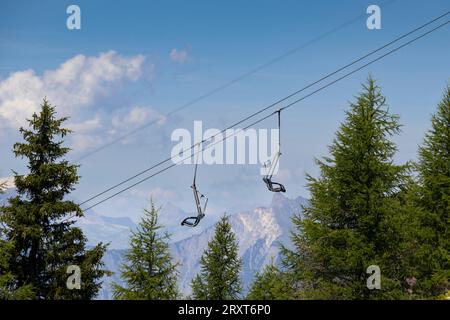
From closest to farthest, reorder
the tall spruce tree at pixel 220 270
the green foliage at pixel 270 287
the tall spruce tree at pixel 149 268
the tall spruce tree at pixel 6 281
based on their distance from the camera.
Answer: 1. the green foliage at pixel 270 287
2. the tall spruce tree at pixel 6 281
3. the tall spruce tree at pixel 149 268
4. the tall spruce tree at pixel 220 270

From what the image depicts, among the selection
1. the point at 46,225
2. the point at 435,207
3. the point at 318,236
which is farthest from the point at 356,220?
the point at 46,225

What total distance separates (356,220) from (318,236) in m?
2.03

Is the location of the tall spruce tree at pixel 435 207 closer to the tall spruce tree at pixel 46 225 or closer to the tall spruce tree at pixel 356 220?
the tall spruce tree at pixel 356 220

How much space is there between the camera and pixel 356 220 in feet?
98.7

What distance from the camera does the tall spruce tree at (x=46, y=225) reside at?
107 feet

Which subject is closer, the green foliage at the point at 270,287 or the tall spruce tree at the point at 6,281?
the green foliage at the point at 270,287

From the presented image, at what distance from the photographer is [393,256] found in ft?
94.6

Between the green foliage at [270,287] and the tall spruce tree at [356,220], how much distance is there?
1260 mm

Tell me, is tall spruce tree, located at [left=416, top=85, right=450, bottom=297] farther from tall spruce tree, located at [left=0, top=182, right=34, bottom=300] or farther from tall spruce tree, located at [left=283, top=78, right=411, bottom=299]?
tall spruce tree, located at [left=0, top=182, right=34, bottom=300]

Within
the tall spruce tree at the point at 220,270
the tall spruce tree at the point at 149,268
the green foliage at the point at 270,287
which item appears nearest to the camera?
the green foliage at the point at 270,287

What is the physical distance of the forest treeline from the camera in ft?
93.4

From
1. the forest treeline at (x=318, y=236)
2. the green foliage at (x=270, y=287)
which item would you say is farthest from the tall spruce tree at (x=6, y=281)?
the green foliage at (x=270, y=287)
